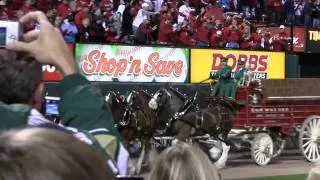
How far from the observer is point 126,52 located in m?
18.4

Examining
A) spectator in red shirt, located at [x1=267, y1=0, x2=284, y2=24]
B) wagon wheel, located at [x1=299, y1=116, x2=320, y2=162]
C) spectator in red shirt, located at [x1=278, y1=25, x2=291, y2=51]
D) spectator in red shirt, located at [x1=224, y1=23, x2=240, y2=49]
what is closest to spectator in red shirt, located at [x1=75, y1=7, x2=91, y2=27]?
spectator in red shirt, located at [x1=224, y1=23, x2=240, y2=49]

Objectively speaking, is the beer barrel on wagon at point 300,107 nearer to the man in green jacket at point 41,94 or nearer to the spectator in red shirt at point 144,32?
the spectator in red shirt at point 144,32

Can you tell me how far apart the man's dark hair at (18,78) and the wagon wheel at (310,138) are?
15.5 metres

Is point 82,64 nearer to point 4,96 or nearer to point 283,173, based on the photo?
point 283,173

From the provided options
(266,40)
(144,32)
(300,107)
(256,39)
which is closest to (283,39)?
(266,40)

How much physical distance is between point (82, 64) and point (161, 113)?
2.95 meters

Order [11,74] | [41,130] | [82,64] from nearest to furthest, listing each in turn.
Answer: [41,130] < [11,74] < [82,64]

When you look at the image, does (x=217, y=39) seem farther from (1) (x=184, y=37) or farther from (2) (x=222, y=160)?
(2) (x=222, y=160)

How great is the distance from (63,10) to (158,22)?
307 centimetres

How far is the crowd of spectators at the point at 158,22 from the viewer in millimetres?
19234

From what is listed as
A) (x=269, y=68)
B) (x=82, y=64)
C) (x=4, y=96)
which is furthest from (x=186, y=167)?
(x=269, y=68)

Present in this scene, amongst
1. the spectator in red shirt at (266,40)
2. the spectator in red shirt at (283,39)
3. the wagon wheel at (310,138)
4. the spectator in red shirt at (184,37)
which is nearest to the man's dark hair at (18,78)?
the wagon wheel at (310,138)

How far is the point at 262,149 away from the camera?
16516mm

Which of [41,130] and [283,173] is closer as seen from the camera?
[41,130]
